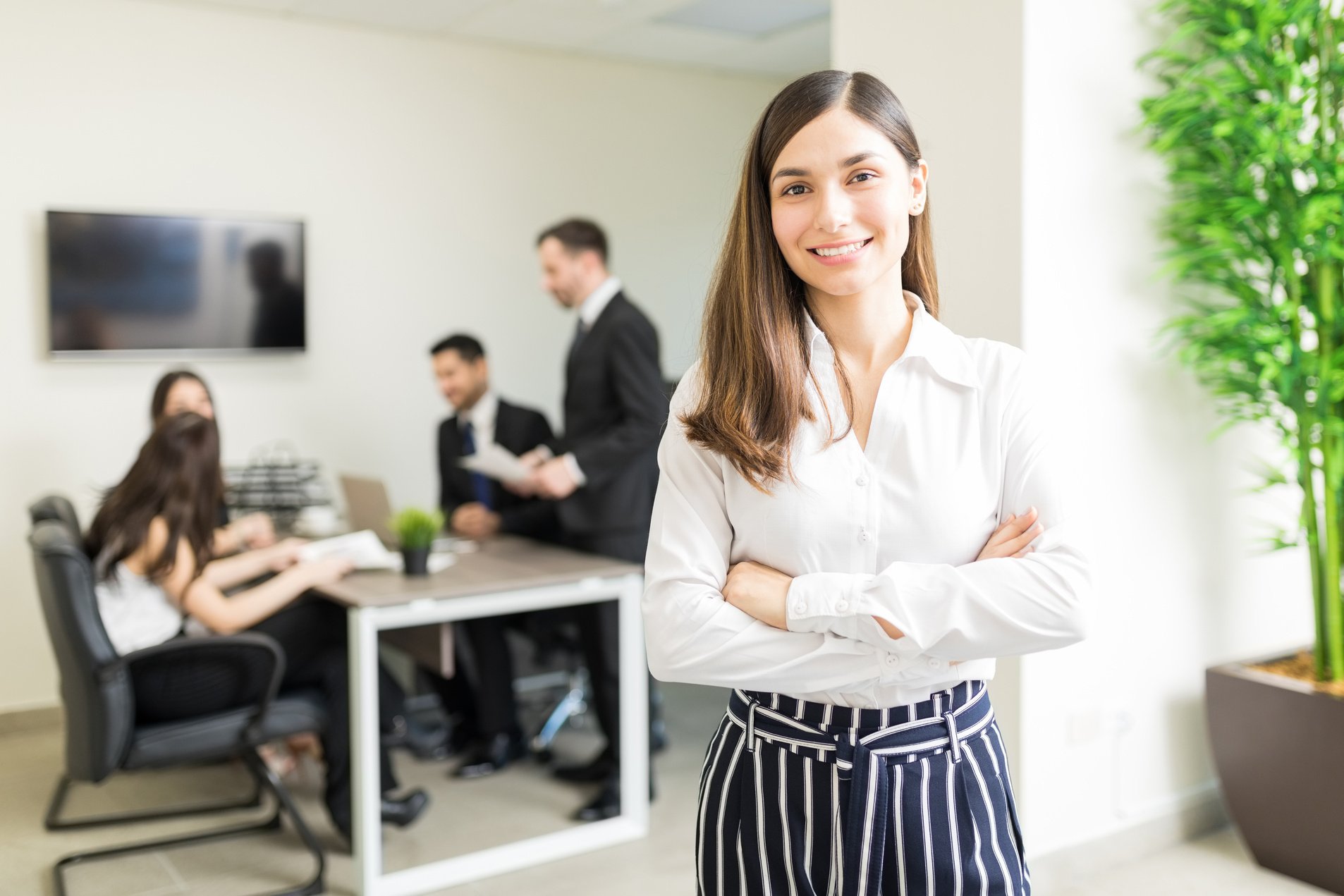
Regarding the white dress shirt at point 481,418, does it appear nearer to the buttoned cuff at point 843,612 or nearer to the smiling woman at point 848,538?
the smiling woman at point 848,538

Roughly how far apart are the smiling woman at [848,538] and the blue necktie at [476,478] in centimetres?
306

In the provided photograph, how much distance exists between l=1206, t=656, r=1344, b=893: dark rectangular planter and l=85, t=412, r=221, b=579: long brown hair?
2.71m

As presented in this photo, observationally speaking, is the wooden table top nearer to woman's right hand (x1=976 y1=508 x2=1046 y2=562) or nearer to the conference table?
the conference table

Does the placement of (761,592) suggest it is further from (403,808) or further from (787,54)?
(787,54)

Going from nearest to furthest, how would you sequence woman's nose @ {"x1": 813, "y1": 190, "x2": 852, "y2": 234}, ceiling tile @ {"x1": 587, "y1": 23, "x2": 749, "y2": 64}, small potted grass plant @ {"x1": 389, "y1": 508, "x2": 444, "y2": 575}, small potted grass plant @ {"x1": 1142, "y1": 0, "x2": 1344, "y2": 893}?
woman's nose @ {"x1": 813, "y1": 190, "x2": 852, "y2": 234} < small potted grass plant @ {"x1": 1142, "y1": 0, "x2": 1344, "y2": 893} < small potted grass plant @ {"x1": 389, "y1": 508, "x2": 444, "y2": 575} < ceiling tile @ {"x1": 587, "y1": 23, "x2": 749, "y2": 64}

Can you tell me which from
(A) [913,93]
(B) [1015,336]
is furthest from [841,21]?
(B) [1015,336]

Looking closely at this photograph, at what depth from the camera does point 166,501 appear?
3.00m

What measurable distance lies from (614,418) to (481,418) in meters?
0.88

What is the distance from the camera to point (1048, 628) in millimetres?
1361

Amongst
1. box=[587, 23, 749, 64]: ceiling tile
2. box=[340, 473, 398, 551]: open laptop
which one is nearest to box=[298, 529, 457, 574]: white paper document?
box=[340, 473, 398, 551]: open laptop

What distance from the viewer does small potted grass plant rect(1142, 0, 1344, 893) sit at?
2850mm

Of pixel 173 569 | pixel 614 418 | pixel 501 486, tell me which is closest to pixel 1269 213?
pixel 614 418

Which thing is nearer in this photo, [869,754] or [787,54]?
[869,754]

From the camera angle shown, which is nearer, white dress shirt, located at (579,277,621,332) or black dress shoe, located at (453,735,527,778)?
white dress shirt, located at (579,277,621,332)
